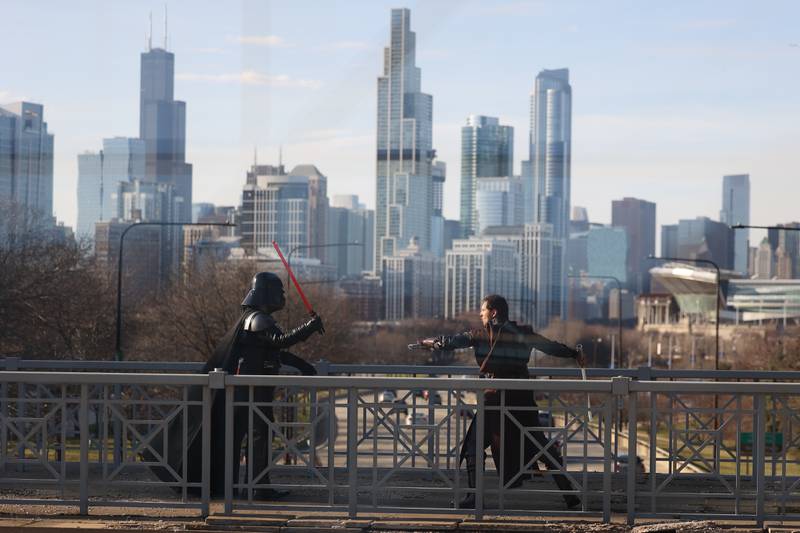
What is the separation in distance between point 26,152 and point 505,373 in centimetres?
8755

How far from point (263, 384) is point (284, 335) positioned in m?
1.24

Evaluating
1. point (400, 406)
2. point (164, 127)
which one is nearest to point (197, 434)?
point (400, 406)

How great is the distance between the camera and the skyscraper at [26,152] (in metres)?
81.1

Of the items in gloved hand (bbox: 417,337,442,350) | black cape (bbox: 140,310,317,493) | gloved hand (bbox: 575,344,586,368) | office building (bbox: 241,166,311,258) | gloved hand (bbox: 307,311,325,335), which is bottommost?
black cape (bbox: 140,310,317,493)

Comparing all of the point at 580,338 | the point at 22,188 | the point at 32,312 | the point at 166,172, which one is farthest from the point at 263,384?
the point at 166,172

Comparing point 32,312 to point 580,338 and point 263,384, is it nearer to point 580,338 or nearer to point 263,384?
point 263,384

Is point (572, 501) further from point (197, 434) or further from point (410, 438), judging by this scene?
point (197, 434)

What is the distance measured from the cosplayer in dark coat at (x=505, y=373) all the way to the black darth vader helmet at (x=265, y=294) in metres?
1.42

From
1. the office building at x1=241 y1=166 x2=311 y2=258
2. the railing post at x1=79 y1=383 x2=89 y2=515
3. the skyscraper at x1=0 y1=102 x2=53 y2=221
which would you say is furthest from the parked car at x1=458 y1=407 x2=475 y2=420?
the office building at x1=241 y1=166 x2=311 y2=258

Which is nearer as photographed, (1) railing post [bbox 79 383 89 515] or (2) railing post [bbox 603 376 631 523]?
(2) railing post [bbox 603 376 631 523]

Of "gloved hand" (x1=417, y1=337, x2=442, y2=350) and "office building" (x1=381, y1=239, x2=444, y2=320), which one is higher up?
"gloved hand" (x1=417, y1=337, x2=442, y2=350)

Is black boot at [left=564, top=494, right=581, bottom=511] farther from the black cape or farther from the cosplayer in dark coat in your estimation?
the black cape

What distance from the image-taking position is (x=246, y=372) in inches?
420

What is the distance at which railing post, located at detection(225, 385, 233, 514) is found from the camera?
9344 mm
